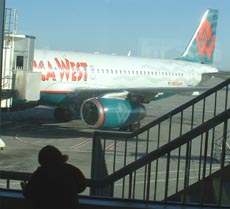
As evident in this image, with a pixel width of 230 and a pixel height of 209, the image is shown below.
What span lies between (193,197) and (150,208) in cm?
49

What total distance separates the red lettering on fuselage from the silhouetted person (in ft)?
31.4

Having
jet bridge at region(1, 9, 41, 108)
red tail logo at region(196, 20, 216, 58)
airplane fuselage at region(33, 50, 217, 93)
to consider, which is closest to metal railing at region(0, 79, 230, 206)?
red tail logo at region(196, 20, 216, 58)

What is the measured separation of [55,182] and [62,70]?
406 inches

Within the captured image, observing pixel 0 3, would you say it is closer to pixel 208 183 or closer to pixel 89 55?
pixel 208 183

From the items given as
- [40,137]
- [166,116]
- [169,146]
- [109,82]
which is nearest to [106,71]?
[109,82]

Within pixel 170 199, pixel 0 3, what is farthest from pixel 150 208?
pixel 0 3

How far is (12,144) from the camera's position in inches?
354

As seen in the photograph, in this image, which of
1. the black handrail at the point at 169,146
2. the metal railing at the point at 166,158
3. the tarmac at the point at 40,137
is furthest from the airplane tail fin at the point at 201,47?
the black handrail at the point at 169,146

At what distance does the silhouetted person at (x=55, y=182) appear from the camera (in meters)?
2.82

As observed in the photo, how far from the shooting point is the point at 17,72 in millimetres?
6910

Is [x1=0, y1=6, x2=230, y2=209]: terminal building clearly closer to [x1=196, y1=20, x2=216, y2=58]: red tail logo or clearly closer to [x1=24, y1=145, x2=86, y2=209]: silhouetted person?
[x1=24, y1=145, x2=86, y2=209]: silhouetted person

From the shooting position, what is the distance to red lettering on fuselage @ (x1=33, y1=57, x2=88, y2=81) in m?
12.6

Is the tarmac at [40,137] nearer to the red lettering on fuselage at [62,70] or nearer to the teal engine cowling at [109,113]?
the teal engine cowling at [109,113]

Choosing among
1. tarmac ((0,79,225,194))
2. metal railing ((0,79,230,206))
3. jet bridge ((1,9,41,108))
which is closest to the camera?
metal railing ((0,79,230,206))
